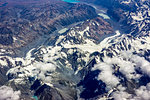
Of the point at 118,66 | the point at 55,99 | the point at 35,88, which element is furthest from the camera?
the point at 118,66

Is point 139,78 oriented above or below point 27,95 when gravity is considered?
above

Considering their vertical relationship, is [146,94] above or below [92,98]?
above

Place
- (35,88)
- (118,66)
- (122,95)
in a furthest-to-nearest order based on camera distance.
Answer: (118,66) → (35,88) → (122,95)

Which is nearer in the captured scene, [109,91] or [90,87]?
[109,91]

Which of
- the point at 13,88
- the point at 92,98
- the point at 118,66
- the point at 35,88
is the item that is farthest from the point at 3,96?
the point at 118,66

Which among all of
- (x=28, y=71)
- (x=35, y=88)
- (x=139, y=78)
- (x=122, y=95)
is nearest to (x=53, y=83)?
(x=35, y=88)

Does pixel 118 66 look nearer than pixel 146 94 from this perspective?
No

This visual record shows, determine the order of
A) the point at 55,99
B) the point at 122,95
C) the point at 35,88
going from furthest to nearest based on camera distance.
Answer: the point at 35,88
the point at 55,99
the point at 122,95

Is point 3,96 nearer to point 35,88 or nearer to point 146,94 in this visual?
point 35,88

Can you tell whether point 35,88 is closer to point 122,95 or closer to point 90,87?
point 90,87
